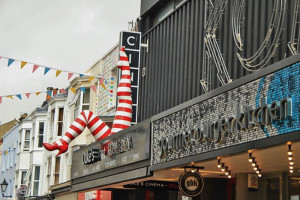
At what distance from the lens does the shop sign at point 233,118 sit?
11.8m

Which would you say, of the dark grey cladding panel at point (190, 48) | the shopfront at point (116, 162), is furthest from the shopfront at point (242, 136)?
the dark grey cladding panel at point (190, 48)

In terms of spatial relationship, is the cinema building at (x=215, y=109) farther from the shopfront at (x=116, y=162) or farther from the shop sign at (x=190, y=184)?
the shop sign at (x=190, y=184)

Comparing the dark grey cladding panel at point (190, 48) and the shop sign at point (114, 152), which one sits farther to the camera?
the shop sign at point (114, 152)

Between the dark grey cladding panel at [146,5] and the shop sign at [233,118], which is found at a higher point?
the dark grey cladding panel at [146,5]

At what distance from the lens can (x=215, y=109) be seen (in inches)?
565

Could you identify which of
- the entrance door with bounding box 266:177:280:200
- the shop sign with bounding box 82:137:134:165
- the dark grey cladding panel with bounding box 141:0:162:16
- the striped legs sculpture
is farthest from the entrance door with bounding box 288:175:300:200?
the dark grey cladding panel with bounding box 141:0:162:16

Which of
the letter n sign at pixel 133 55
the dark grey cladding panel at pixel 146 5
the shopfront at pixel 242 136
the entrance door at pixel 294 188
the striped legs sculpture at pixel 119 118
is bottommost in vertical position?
the entrance door at pixel 294 188

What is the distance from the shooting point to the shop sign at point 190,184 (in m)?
16.1

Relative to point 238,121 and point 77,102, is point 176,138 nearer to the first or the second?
point 238,121

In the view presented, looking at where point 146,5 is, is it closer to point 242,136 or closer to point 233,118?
point 233,118

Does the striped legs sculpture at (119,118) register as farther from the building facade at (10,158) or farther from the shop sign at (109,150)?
the building facade at (10,158)

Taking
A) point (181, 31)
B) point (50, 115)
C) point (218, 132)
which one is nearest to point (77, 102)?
point (50, 115)

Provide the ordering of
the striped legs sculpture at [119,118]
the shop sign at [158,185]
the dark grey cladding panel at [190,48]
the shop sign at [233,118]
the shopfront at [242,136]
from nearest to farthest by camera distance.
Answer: the shop sign at [233,118], the shopfront at [242,136], the dark grey cladding panel at [190,48], the shop sign at [158,185], the striped legs sculpture at [119,118]

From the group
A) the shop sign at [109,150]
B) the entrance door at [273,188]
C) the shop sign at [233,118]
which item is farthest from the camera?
the shop sign at [109,150]
